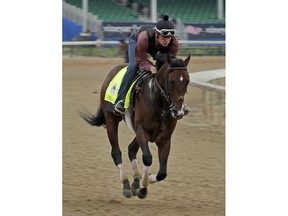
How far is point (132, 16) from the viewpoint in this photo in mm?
Result: 12930

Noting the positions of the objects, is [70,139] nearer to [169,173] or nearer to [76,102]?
[169,173]

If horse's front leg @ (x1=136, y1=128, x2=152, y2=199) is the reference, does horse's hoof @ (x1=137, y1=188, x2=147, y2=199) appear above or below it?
below

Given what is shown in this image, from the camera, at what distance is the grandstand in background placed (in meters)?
9.98

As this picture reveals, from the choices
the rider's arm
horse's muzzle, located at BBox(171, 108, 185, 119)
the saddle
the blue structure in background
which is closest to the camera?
horse's muzzle, located at BBox(171, 108, 185, 119)

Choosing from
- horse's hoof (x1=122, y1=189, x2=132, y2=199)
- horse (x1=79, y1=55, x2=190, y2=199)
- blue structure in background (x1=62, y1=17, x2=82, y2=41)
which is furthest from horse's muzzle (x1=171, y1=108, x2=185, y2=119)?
blue structure in background (x1=62, y1=17, x2=82, y2=41)

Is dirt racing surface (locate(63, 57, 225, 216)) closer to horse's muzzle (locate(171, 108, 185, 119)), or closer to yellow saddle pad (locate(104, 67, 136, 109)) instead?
yellow saddle pad (locate(104, 67, 136, 109))

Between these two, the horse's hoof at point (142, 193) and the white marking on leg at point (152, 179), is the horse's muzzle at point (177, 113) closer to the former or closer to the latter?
the white marking on leg at point (152, 179)

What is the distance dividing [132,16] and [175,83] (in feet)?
29.1

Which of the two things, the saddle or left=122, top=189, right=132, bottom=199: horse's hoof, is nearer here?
the saddle

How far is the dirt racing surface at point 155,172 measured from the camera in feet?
16.1

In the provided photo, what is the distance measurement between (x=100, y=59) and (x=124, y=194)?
32.5 feet

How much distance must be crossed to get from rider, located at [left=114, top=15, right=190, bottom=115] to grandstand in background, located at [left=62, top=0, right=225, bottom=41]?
141 inches

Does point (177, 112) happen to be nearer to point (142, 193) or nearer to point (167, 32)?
point (167, 32)

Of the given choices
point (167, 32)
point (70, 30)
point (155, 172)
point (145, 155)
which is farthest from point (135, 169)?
point (70, 30)
